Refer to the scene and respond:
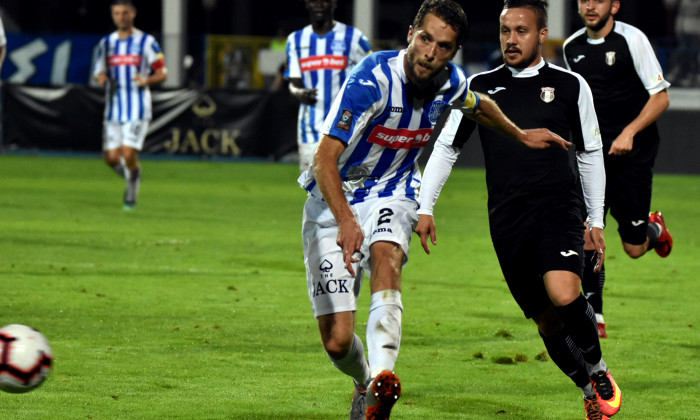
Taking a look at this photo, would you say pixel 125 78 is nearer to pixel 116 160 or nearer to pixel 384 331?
pixel 116 160

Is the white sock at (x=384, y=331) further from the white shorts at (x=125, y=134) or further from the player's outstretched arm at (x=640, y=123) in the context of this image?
the white shorts at (x=125, y=134)

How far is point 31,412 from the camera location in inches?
213

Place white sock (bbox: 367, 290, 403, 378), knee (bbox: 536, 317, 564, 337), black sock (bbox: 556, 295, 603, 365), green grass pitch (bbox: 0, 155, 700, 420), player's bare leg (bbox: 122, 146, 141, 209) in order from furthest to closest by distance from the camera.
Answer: player's bare leg (bbox: 122, 146, 141, 209) < green grass pitch (bbox: 0, 155, 700, 420) < knee (bbox: 536, 317, 564, 337) < black sock (bbox: 556, 295, 603, 365) < white sock (bbox: 367, 290, 403, 378)

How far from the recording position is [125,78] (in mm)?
15812

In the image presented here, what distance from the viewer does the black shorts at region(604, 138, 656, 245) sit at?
7945 millimetres

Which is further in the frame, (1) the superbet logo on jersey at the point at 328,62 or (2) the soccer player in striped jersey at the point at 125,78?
(2) the soccer player in striped jersey at the point at 125,78

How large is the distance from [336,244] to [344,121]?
544mm

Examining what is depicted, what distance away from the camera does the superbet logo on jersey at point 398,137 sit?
5.20 meters

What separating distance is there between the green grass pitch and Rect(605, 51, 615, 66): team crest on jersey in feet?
5.29

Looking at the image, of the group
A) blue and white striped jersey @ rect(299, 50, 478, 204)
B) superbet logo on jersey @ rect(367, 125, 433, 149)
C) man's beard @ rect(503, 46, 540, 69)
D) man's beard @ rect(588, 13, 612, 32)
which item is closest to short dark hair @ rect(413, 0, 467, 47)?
→ blue and white striped jersey @ rect(299, 50, 478, 204)

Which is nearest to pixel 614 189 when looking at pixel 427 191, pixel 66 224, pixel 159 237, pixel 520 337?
pixel 520 337

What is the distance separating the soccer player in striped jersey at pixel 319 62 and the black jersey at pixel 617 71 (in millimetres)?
3851

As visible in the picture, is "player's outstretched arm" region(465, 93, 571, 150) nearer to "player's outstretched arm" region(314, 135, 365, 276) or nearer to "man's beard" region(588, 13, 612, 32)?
"player's outstretched arm" region(314, 135, 365, 276)

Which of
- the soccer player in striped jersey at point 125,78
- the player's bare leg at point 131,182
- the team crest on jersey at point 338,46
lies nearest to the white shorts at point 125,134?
the soccer player in striped jersey at point 125,78
